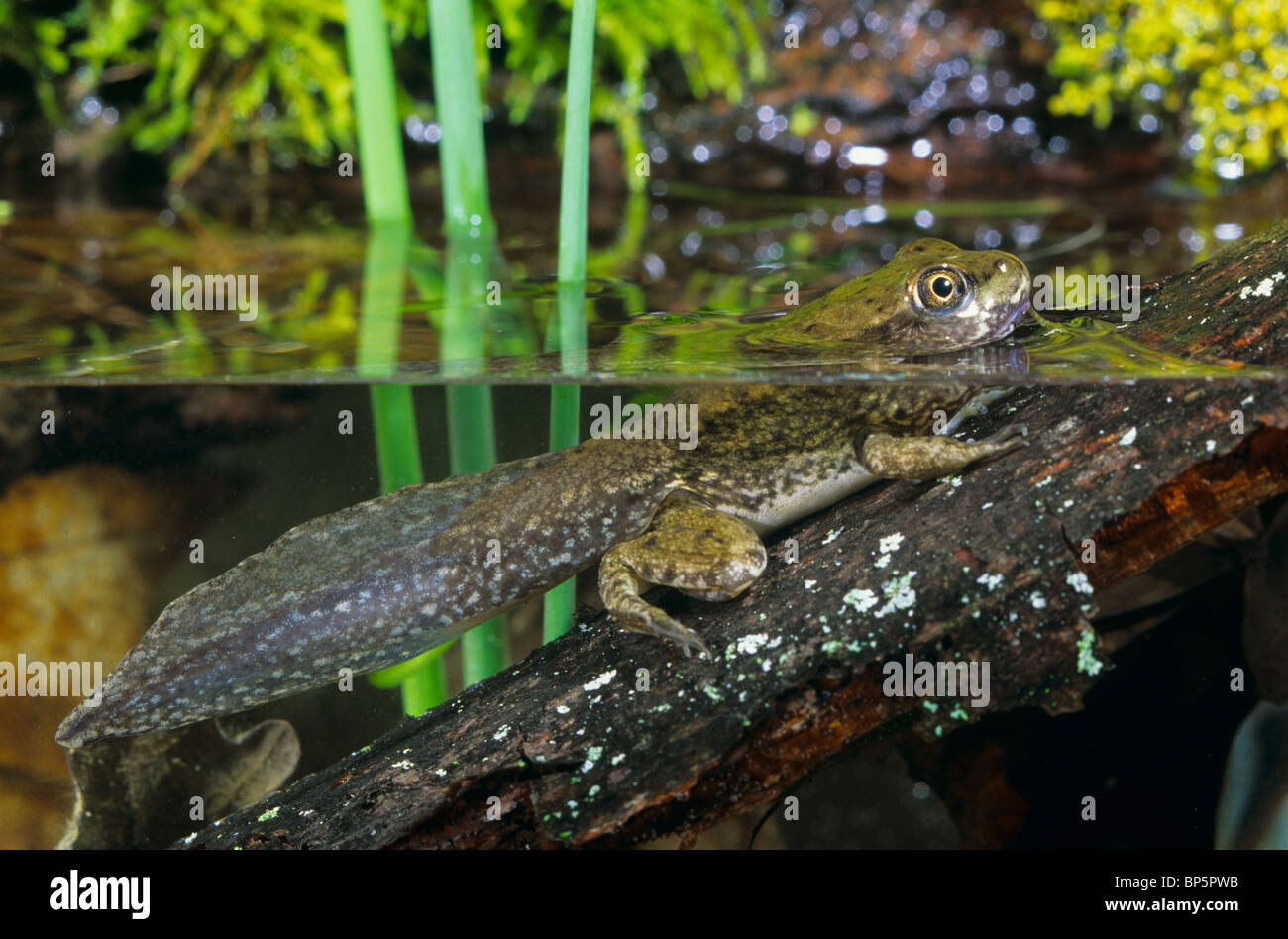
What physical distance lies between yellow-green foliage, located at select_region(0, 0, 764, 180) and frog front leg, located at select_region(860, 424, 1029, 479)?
4.05 metres

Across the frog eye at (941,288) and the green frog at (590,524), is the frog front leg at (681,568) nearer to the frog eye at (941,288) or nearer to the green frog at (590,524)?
the green frog at (590,524)

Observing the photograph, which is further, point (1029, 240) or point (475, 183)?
point (1029, 240)

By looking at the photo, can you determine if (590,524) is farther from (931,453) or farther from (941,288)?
(941,288)

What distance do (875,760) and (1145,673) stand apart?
0.88 meters

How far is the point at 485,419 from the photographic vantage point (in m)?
3.11

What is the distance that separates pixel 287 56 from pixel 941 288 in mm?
4795

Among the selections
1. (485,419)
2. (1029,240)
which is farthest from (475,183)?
(1029,240)

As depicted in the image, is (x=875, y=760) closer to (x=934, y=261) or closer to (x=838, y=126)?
(x=934, y=261)

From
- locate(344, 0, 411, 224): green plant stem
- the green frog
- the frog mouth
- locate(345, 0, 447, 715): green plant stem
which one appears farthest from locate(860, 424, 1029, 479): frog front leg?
locate(344, 0, 411, 224): green plant stem

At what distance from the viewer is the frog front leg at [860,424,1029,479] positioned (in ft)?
8.05

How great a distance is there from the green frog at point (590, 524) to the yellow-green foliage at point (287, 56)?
365 centimetres

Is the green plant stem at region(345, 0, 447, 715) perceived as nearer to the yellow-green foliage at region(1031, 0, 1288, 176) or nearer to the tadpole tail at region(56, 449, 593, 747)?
the tadpole tail at region(56, 449, 593, 747)

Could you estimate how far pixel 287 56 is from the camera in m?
5.77

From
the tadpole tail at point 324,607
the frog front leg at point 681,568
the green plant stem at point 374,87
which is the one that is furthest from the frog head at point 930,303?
the green plant stem at point 374,87
